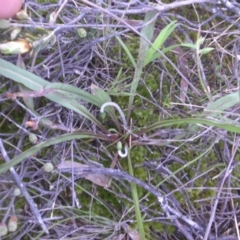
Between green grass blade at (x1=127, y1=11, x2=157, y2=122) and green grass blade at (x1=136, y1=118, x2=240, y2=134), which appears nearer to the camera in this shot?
green grass blade at (x1=136, y1=118, x2=240, y2=134)

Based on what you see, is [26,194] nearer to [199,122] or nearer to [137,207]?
[137,207]

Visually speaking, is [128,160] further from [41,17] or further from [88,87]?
[41,17]

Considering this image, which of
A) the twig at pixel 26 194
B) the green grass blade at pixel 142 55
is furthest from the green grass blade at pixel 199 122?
the twig at pixel 26 194

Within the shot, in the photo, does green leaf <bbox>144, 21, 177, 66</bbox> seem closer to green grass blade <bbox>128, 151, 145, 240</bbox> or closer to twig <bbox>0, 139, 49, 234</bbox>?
green grass blade <bbox>128, 151, 145, 240</bbox>

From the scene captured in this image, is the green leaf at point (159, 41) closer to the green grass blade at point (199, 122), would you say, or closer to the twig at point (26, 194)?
the green grass blade at point (199, 122)

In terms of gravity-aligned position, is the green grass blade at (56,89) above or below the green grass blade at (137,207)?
above

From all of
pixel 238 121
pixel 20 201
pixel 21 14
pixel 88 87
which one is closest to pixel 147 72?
pixel 88 87

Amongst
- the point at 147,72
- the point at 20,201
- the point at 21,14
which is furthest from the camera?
the point at 147,72

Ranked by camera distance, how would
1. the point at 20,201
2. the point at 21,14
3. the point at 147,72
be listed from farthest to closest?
1. the point at 147,72
2. the point at 20,201
3. the point at 21,14

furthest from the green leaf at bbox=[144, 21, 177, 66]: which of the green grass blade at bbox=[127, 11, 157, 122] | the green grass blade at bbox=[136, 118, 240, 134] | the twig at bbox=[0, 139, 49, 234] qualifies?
the twig at bbox=[0, 139, 49, 234]

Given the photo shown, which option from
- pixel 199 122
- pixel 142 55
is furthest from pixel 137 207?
pixel 142 55

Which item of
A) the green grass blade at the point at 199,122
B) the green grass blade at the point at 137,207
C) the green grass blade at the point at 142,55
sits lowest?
the green grass blade at the point at 137,207
